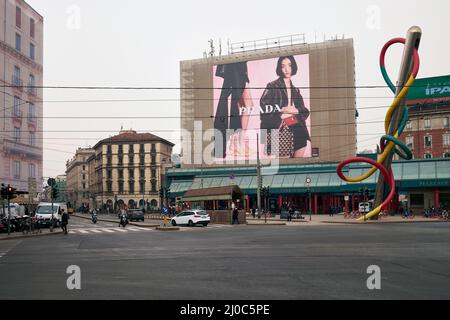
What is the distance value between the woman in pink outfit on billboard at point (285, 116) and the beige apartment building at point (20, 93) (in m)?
53.0

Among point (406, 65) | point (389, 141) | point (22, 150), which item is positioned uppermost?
point (406, 65)

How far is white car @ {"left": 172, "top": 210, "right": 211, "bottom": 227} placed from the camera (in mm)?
40750

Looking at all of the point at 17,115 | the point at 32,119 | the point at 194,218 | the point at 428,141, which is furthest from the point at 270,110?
the point at 17,115

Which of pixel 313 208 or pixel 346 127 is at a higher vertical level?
pixel 346 127

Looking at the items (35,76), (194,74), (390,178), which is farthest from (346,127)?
(35,76)

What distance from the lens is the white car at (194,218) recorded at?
A: 1604 inches

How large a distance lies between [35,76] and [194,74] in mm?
58958

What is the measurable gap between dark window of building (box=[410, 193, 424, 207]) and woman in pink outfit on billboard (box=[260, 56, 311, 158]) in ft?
83.1

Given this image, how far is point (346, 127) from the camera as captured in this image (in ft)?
282

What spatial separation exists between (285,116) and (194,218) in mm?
49739

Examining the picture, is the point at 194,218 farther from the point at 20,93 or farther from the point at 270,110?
the point at 270,110

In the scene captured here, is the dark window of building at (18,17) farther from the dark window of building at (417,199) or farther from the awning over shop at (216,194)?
the dark window of building at (417,199)

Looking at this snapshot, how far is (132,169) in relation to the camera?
12650cm
